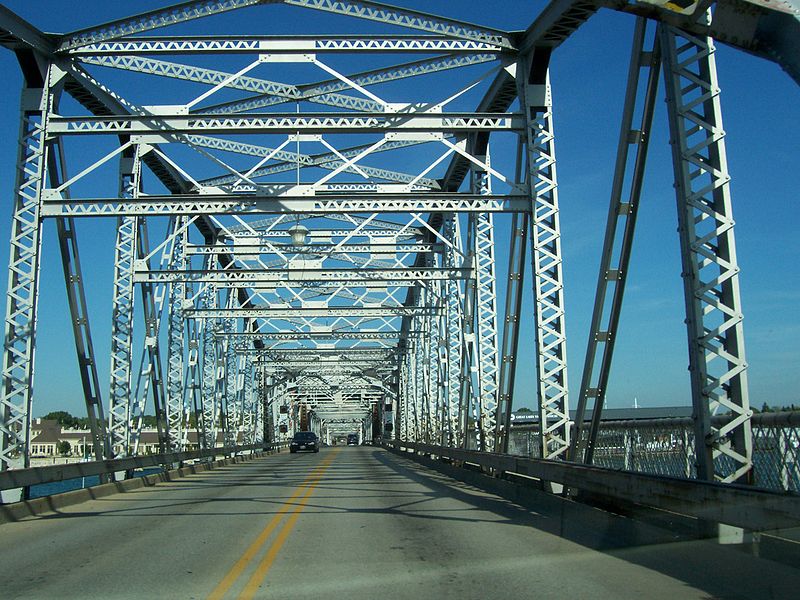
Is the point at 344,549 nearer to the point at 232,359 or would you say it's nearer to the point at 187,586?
the point at 187,586

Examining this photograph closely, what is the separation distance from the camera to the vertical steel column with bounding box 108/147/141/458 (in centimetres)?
2369

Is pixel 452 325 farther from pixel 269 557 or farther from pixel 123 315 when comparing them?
pixel 269 557

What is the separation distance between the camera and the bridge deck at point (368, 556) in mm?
7527

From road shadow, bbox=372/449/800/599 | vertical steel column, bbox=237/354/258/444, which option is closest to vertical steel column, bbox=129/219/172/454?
road shadow, bbox=372/449/800/599

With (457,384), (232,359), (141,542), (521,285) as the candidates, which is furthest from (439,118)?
(232,359)

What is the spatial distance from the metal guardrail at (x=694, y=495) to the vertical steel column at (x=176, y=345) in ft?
70.7

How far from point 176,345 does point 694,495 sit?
89.7 feet

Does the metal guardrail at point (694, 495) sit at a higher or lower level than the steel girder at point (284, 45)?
lower

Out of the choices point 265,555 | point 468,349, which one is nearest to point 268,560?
point 265,555

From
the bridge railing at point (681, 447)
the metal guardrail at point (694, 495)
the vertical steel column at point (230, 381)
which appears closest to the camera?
the metal guardrail at point (694, 495)

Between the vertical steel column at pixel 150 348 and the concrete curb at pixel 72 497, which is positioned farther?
the vertical steel column at pixel 150 348

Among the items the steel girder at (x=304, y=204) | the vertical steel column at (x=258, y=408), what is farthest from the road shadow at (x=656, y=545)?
the vertical steel column at (x=258, y=408)

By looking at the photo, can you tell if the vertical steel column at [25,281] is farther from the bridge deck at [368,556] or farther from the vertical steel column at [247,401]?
the vertical steel column at [247,401]

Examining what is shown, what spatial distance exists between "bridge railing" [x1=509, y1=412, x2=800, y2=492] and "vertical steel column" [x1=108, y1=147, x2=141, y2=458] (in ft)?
41.2
